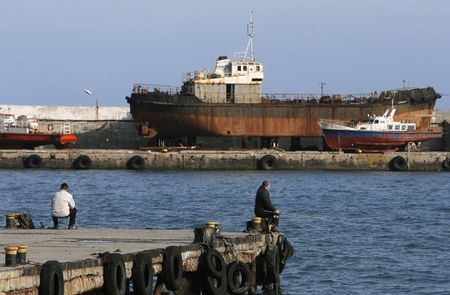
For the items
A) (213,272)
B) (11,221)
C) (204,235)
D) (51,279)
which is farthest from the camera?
(11,221)

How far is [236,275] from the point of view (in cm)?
2355

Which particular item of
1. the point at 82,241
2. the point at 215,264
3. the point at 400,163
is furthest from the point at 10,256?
the point at 400,163

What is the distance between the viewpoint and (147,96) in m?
70.4

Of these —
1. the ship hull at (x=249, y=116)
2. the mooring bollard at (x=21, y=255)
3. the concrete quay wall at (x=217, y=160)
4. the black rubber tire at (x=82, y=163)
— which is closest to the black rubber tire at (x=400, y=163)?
the concrete quay wall at (x=217, y=160)

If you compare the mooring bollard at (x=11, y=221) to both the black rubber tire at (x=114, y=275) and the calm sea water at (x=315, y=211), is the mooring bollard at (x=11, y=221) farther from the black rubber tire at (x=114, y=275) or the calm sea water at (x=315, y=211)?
the black rubber tire at (x=114, y=275)

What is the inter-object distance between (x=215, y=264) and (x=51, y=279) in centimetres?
516

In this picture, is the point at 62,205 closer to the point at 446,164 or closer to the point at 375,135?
the point at 446,164

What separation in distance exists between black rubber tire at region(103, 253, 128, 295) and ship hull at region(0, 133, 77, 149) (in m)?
49.6

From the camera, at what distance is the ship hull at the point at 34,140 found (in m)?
68.9

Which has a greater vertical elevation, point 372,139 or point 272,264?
point 372,139

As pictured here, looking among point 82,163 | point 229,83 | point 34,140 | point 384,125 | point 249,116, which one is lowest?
point 82,163

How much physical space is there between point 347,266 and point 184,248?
854 centimetres

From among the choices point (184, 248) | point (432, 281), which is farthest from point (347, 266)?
point (184, 248)

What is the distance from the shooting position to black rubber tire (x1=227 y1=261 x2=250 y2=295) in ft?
76.3
